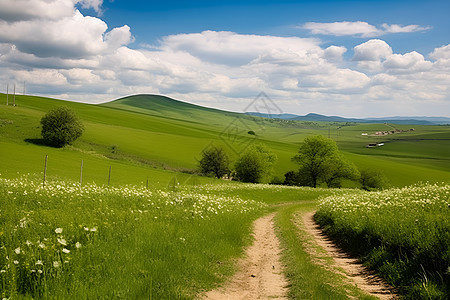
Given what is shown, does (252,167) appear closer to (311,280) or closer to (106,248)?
(311,280)

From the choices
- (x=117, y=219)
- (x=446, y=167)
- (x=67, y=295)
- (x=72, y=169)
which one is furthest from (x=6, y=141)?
(x=446, y=167)

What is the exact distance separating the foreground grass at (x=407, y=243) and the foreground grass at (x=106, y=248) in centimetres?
442

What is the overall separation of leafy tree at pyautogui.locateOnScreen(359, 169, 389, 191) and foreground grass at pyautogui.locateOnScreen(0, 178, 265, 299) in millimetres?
84531

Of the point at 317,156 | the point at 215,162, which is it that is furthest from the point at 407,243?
the point at 215,162

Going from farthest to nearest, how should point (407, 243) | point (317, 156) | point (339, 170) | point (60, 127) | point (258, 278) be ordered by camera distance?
1. point (339, 170)
2. point (317, 156)
3. point (60, 127)
4. point (407, 243)
5. point (258, 278)

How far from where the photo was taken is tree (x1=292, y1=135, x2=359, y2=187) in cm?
7700

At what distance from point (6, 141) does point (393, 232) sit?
71.9 m

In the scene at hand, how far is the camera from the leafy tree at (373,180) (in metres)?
89.9

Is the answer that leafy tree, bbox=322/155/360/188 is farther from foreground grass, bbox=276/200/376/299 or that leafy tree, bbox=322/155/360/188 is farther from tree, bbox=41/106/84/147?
foreground grass, bbox=276/200/376/299

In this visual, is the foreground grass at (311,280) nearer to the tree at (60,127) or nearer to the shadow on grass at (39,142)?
the tree at (60,127)

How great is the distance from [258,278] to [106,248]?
4084 mm

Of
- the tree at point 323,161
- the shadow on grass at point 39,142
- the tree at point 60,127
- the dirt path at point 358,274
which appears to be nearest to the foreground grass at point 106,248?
the dirt path at point 358,274

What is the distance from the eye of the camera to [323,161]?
76.9 meters

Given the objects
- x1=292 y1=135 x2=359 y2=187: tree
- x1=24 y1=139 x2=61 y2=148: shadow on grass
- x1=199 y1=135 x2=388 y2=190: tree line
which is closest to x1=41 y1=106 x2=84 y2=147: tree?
x1=24 y1=139 x2=61 y2=148: shadow on grass
